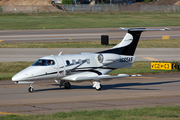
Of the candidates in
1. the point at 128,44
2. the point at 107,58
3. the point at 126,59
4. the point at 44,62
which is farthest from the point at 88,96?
the point at 128,44

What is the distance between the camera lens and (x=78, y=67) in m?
23.9

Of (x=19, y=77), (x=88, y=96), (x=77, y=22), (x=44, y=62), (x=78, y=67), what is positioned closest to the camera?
(x=19, y=77)

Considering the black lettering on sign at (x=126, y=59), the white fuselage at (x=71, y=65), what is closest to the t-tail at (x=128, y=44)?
the black lettering on sign at (x=126, y=59)

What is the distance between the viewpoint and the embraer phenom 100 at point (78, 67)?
878 inches

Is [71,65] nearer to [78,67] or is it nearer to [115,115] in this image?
[78,67]

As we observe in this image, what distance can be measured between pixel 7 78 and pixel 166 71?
16.8 meters

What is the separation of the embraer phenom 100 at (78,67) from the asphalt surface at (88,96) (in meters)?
1.14

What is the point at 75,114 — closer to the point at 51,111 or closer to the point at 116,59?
the point at 51,111

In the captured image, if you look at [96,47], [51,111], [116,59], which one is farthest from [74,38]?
[51,111]

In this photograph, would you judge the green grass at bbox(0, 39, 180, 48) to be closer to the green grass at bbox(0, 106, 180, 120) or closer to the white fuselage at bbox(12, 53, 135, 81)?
the white fuselage at bbox(12, 53, 135, 81)

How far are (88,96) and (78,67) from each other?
116 inches

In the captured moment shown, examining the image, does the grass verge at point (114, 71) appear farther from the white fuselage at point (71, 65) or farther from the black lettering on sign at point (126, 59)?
the white fuselage at point (71, 65)

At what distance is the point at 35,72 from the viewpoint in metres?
22.2

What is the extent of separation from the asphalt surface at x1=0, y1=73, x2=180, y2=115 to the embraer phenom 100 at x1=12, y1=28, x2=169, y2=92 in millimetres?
1137
